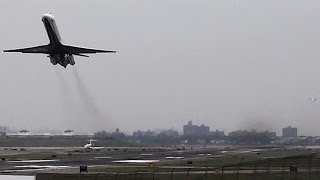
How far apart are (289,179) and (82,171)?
28.1 meters

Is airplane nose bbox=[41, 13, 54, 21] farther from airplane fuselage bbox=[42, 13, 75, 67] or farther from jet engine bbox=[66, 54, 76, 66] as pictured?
jet engine bbox=[66, 54, 76, 66]

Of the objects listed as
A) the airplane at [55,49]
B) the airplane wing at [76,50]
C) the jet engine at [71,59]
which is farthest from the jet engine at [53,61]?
the airplane wing at [76,50]

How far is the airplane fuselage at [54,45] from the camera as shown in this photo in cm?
9025

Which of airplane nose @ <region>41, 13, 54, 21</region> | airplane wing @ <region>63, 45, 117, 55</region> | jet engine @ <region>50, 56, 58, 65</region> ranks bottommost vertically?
jet engine @ <region>50, 56, 58, 65</region>

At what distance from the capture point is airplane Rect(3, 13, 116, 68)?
3563 inches

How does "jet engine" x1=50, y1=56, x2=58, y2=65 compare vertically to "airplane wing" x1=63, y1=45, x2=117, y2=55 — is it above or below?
below

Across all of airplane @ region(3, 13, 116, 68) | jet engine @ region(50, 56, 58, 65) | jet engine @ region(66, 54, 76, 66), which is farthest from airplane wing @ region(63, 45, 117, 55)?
jet engine @ region(50, 56, 58, 65)

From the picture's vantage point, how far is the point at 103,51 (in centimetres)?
8762

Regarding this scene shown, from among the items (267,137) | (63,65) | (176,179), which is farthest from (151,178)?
(267,137)

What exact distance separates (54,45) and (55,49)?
76 centimetres

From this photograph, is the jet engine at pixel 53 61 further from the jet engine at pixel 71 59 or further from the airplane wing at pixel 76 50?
the airplane wing at pixel 76 50

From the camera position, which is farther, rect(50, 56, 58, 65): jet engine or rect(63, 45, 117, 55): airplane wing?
rect(50, 56, 58, 65): jet engine

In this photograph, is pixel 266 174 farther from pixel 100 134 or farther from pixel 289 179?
pixel 100 134

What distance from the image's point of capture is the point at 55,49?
91.9 meters
